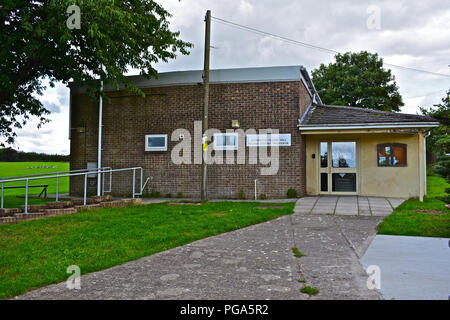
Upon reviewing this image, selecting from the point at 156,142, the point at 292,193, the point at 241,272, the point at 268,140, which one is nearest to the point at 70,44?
the point at 156,142

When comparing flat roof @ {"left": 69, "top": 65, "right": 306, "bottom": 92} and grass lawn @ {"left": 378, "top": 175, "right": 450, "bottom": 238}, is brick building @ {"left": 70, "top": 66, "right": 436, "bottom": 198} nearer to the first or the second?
flat roof @ {"left": 69, "top": 65, "right": 306, "bottom": 92}

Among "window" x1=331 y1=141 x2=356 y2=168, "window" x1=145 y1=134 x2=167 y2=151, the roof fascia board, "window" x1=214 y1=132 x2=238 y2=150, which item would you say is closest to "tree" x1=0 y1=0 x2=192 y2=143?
"window" x1=145 y1=134 x2=167 y2=151

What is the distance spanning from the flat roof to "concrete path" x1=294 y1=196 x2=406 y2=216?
4.35m

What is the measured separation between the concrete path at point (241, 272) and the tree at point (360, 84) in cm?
2635

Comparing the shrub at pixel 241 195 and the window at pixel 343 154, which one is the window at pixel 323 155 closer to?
the window at pixel 343 154

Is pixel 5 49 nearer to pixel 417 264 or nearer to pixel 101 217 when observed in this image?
pixel 101 217

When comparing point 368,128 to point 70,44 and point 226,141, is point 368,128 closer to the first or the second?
point 226,141

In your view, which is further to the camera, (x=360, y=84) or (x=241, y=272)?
(x=360, y=84)

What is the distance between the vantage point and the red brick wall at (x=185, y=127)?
11875mm

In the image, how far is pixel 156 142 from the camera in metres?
13.0

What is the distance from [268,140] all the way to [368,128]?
10.8 feet

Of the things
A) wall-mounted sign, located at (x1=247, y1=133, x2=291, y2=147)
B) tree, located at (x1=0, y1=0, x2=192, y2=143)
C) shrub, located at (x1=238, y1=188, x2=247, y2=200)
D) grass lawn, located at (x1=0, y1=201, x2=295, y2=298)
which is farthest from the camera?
shrub, located at (x1=238, y1=188, x2=247, y2=200)

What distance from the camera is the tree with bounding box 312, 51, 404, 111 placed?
30.9 meters
